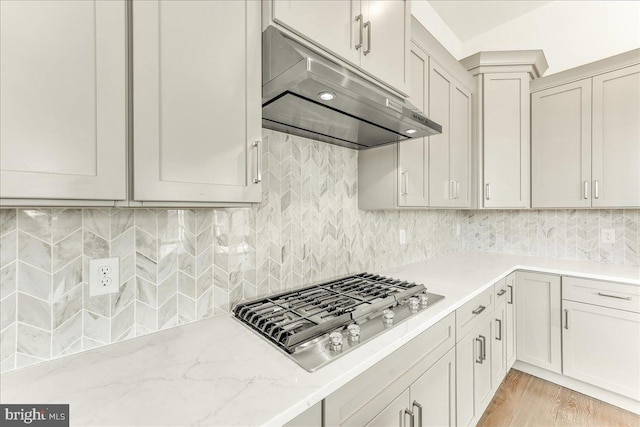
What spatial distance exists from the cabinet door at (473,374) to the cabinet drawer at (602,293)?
2.58ft

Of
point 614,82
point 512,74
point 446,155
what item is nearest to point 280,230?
point 446,155

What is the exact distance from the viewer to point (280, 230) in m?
1.42

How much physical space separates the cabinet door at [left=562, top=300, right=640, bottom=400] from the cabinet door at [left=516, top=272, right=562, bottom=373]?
6cm

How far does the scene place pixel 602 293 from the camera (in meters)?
1.95

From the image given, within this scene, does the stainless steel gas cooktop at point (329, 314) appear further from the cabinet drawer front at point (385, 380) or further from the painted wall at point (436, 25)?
the painted wall at point (436, 25)

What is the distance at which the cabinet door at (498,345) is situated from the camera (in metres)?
1.91

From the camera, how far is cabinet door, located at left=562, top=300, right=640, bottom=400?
1.87 meters

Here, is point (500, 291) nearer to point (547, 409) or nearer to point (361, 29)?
point (547, 409)

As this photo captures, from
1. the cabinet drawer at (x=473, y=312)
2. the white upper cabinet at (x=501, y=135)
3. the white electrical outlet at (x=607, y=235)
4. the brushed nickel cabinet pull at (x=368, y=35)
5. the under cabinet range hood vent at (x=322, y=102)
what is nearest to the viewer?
→ the under cabinet range hood vent at (x=322, y=102)

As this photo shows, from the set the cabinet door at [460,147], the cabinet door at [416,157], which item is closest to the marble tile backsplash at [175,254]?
the cabinet door at [416,157]

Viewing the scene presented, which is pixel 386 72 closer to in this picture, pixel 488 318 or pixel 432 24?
pixel 488 318

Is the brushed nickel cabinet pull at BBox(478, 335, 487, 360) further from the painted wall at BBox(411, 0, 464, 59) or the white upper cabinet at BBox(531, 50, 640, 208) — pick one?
the painted wall at BBox(411, 0, 464, 59)

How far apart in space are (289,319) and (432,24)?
2.91 m

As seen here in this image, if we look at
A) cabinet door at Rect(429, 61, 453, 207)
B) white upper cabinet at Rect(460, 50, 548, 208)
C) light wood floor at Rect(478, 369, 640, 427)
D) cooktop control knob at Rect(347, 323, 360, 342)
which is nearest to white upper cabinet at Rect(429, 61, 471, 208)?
cabinet door at Rect(429, 61, 453, 207)
